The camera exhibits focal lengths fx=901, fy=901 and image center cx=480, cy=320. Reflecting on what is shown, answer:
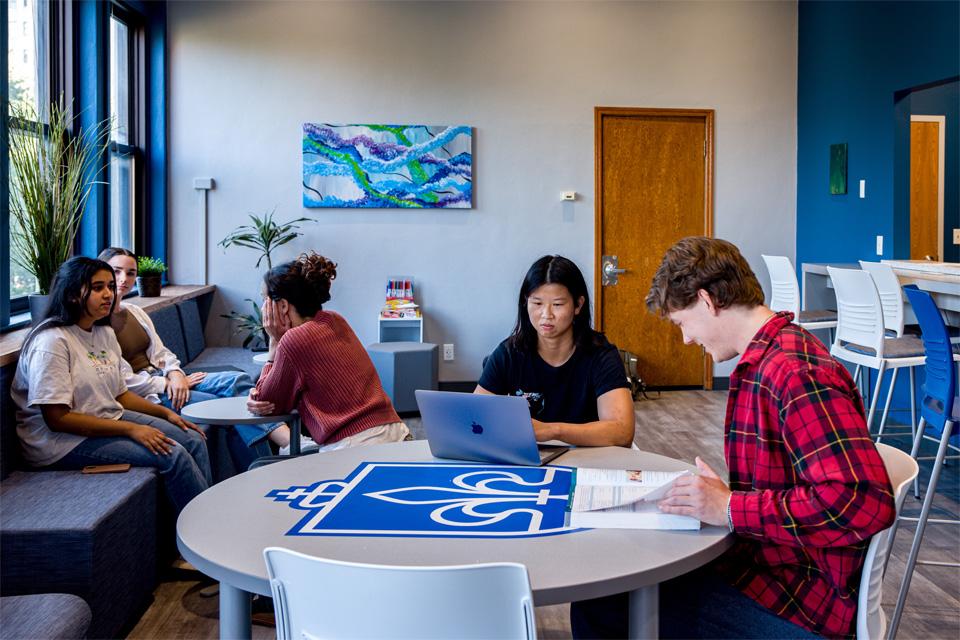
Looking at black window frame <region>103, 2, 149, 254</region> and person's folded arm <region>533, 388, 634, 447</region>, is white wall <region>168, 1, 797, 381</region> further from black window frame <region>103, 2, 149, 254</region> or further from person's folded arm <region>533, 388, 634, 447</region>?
person's folded arm <region>533, 388, 634, 447</region>

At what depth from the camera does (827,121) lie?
21.0 ft

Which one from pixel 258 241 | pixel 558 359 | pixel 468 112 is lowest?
pixel 558 359

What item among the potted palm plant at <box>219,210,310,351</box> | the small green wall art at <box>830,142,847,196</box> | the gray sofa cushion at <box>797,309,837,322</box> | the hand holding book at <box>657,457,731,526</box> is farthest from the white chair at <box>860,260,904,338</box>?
the potted palm plant at <box>219,210,310,351</box>

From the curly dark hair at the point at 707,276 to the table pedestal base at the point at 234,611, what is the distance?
974mm

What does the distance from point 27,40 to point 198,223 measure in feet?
→ 7.17

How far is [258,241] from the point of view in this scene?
21.3 ft

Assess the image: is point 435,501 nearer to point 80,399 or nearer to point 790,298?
point 80,399

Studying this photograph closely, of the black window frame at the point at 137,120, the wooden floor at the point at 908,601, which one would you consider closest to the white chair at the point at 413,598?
the wooden floor at the point at 908,601

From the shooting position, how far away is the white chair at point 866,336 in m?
4.18

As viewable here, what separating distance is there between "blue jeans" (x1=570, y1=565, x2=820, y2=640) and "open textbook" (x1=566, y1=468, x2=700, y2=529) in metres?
0.16

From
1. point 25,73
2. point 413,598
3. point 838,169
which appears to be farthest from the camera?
point 838,169

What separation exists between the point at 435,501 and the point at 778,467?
0.67 meters

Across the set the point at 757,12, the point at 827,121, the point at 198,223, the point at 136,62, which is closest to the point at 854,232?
the point at 827,121

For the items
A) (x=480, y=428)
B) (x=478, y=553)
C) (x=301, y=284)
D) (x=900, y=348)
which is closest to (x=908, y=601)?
(x=900, y=348)
